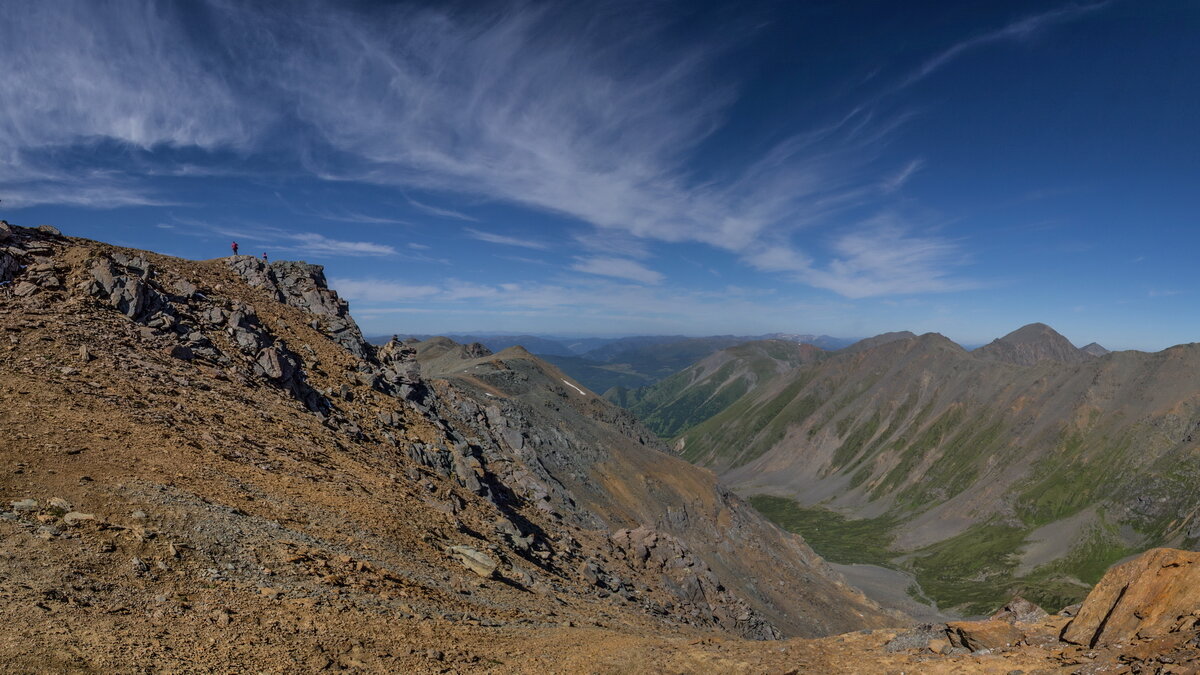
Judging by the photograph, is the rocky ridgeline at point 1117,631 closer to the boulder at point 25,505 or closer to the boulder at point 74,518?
the boulder at point 74,518

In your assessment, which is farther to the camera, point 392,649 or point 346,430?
point 346,430

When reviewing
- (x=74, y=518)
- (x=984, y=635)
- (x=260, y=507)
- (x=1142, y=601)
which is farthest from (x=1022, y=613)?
(x=74, y=518)

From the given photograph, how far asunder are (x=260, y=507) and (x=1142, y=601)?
29.6 meters

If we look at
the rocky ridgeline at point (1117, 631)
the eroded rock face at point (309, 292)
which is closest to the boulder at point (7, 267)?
the eroded rock face at point (309, 292)

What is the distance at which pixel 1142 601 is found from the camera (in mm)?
15719

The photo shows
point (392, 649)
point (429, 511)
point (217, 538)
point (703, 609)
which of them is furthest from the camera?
point (703, 609)

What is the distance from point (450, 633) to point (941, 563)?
194 m

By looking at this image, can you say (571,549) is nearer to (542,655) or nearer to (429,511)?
(429,511)

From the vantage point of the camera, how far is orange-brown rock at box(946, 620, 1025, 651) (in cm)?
1717

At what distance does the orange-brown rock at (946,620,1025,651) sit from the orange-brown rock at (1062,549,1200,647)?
1.43 meters

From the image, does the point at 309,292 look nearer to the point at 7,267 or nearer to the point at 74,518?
the point at 7,267

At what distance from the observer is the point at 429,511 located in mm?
28828

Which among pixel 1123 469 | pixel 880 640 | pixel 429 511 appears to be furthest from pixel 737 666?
pixel 1123 469

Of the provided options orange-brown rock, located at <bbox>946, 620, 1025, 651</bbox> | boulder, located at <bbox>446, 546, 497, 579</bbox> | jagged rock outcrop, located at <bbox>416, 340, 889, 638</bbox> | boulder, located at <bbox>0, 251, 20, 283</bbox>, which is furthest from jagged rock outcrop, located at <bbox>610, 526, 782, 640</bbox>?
boulder, located at <bbox>0, 251, 20, 283</bbox>
